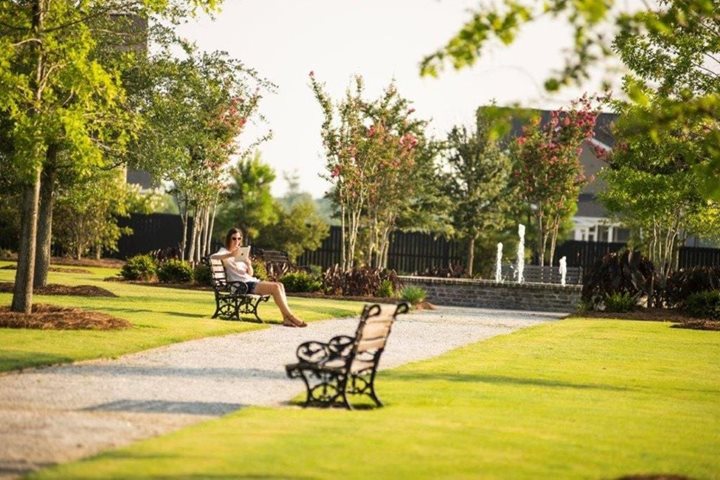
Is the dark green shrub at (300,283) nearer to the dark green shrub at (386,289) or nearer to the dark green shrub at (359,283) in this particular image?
the dark green shrub at (359,283)

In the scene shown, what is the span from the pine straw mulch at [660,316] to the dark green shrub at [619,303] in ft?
0.72

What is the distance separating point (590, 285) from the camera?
33.4m

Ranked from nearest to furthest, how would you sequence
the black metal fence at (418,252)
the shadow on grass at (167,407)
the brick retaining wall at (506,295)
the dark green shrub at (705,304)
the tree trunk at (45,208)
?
the shadow on grass at (167,407) < the tree trunk at (45,208) < the dark green shrub at (705,304) < the brick retaining wall at (506,295) < the black metal fence at (418,252)

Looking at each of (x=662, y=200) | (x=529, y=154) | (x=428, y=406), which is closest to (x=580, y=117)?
(x=529, y=154)

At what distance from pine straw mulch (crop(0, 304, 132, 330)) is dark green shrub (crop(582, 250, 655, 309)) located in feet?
53.7

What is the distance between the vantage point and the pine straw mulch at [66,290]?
2605cm

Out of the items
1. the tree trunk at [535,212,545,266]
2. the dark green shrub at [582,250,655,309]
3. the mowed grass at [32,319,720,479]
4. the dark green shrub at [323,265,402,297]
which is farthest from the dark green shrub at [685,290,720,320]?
the mowed grass at [32,319,720,479]

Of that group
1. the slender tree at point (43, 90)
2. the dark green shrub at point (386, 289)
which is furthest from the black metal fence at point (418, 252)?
the slender tree at point (43, 90)

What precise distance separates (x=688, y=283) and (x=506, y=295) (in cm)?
522

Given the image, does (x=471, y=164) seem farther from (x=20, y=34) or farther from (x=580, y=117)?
(x=20, y=34)

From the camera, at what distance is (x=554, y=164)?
43.7 metres

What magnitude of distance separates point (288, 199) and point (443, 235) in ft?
458

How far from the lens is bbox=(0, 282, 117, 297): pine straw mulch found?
26047 mm

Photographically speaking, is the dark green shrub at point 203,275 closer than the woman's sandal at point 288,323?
No
